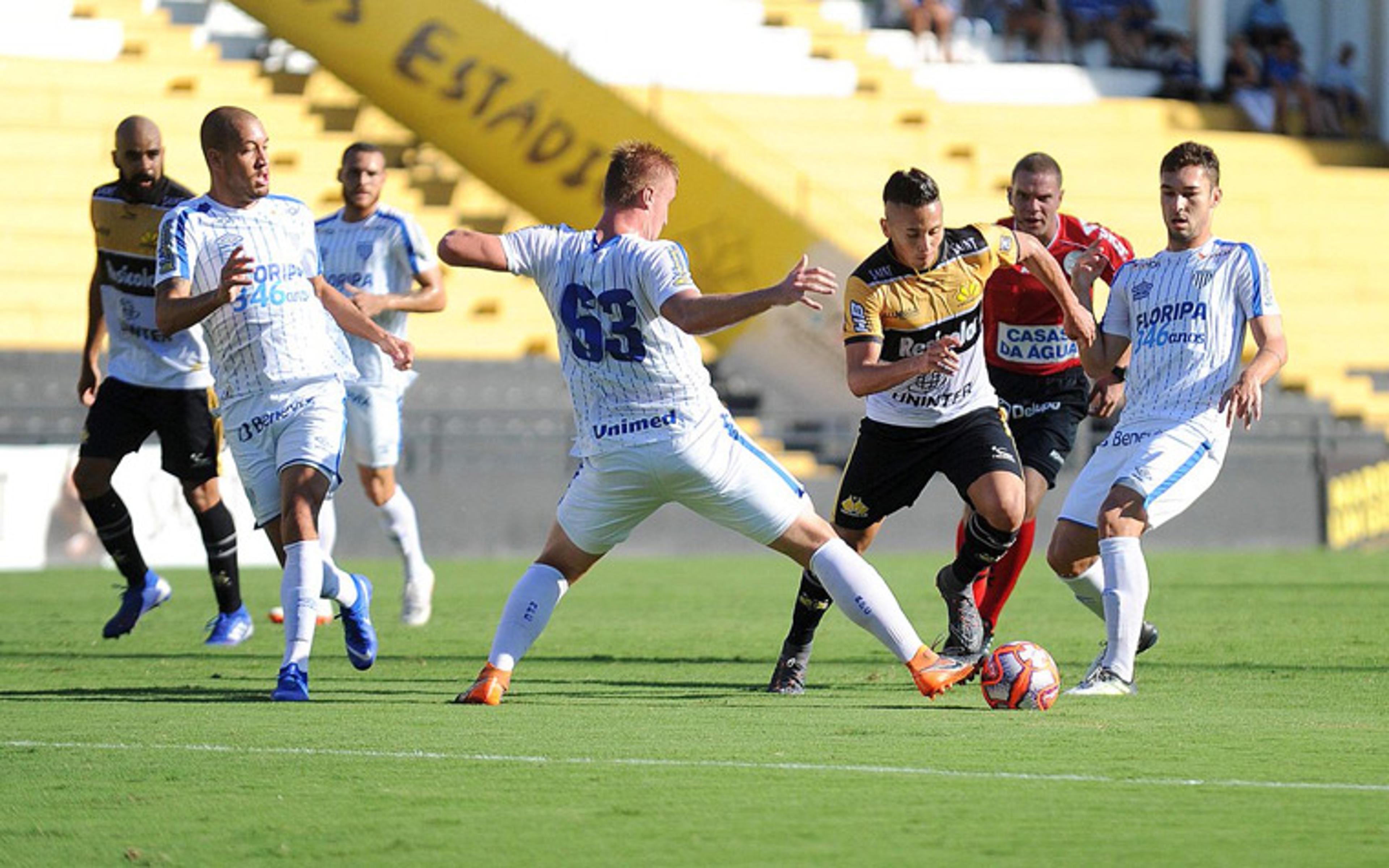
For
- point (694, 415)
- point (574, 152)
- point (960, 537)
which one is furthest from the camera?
point (574, 152)

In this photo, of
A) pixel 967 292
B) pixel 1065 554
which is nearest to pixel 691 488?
pixel 967 292

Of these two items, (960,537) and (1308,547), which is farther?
(1308,547)

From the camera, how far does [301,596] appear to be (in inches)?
330

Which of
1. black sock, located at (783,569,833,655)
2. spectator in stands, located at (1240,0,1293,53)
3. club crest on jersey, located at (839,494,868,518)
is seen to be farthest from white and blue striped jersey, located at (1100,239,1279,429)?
spectator in stands, located at (1240,0,1293,53)

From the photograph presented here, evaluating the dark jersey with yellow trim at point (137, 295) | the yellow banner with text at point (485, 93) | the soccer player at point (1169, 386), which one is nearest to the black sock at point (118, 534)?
the dark jersey with yellow trim at point (137, 295)

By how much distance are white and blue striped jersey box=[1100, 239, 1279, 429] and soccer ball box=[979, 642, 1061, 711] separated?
4.15ft

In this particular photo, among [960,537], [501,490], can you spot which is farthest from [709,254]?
[960,537]

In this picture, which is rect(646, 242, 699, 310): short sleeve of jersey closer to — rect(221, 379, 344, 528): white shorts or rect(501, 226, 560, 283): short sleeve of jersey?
rect(501, 226, 560, 283): short sleeve of jersey

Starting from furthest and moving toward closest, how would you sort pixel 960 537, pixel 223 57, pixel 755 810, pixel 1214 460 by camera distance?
1. pixel 223 57
2. pixel 960 537
3. pixel 1214 460
4. pixel 755 810

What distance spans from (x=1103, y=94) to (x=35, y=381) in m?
15.8

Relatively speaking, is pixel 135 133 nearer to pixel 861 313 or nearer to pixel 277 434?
pixel 277 434

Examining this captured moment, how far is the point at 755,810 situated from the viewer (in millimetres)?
5668

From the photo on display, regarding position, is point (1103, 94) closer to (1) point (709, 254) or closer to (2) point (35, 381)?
(1) point (709, 254)

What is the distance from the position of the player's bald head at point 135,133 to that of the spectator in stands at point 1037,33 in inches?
819
